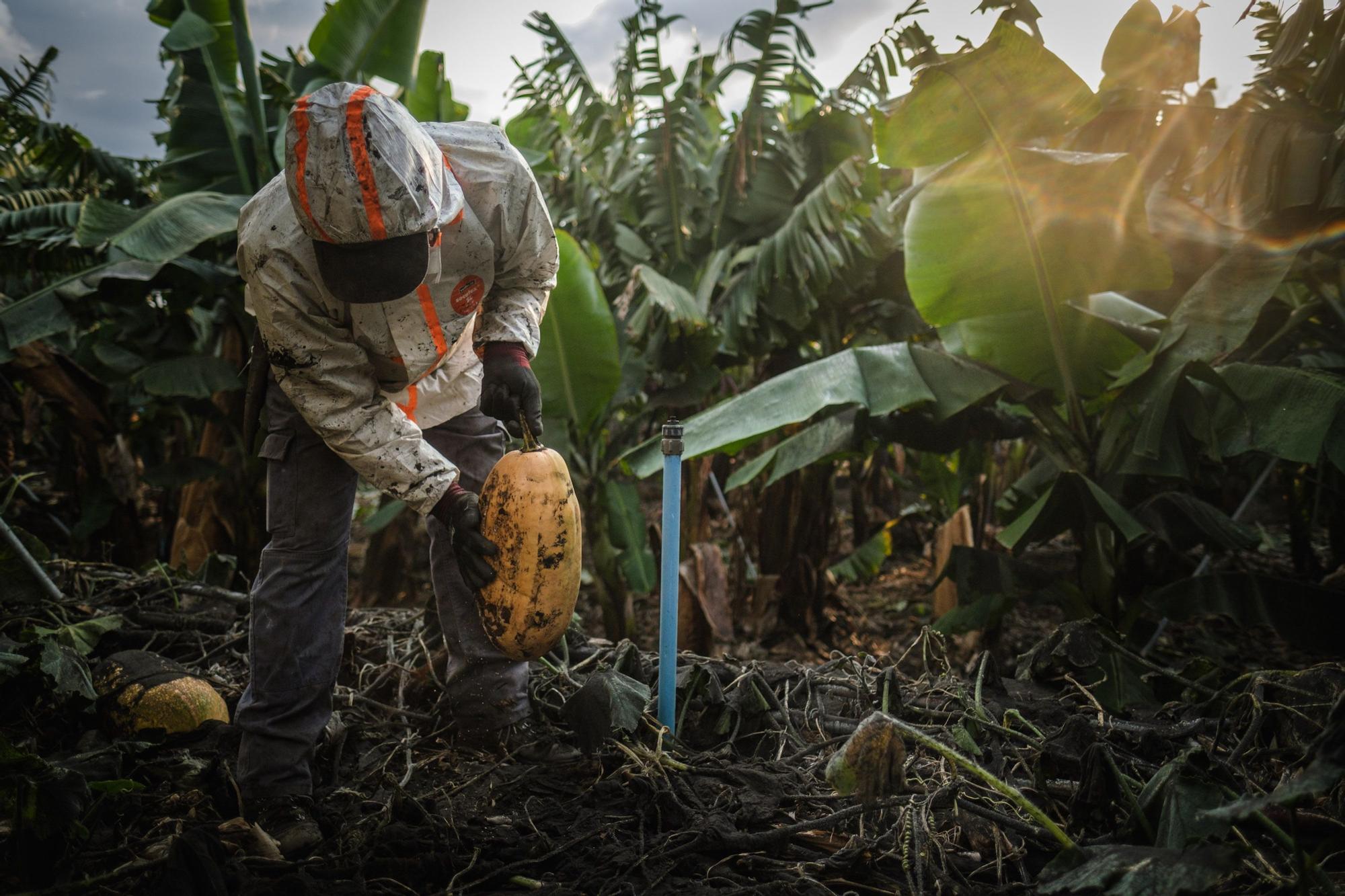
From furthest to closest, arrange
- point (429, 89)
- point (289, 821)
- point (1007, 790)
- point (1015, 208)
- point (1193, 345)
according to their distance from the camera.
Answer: point (429, 89), point (1015, 208), point (1193, 345), point (289, 821), point (1007, 790)

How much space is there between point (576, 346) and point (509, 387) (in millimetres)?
2224

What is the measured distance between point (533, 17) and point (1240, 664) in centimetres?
631

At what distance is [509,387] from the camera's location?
84.2 inches

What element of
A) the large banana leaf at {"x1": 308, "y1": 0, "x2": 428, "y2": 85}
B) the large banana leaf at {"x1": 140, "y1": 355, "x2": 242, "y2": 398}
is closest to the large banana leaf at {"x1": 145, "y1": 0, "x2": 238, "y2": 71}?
the large banana leaf at {"x1": 308, "y1": 0, "x2": 428, "y2": 85}

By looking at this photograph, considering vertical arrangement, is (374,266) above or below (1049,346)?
above

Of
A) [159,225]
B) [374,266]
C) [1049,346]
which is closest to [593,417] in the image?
[159,225]

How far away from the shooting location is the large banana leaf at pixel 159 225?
3725mm

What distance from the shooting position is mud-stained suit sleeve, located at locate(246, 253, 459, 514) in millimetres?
1810

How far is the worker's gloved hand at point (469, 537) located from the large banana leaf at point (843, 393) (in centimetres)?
131

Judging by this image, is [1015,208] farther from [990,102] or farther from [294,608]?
[294,608]

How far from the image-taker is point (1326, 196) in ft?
9.82

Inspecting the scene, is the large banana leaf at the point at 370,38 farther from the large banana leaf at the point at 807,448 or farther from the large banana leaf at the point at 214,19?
the large banana leaf at the point at 807,448

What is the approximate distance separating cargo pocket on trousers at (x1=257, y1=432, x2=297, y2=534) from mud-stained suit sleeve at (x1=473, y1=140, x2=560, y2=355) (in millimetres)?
578

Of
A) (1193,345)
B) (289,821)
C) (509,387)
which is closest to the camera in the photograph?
(289,821)
